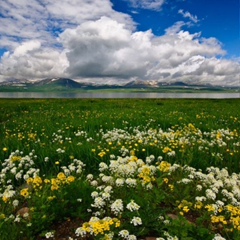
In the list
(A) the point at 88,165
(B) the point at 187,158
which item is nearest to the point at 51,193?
(A) the point at 88,165

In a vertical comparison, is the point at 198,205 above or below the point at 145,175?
below

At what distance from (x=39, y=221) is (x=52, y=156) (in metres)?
3.54

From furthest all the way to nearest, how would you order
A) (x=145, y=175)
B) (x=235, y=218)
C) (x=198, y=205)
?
(x=145, y=175)
(x=198, y=205)
(x=235, y=218)

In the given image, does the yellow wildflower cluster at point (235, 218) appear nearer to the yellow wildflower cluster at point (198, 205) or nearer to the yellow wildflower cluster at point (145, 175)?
the yellow wildflower cluster at point (198, 205)

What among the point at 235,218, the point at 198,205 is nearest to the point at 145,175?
the point at 198,205

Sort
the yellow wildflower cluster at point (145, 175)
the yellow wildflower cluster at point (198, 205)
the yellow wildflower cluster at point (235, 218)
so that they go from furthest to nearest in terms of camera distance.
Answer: the yellow wildflower cluster at point (145, 175), the yellow wildflower cluster at point (198, 205), the yellow wildflower cluster at point (235, 218)

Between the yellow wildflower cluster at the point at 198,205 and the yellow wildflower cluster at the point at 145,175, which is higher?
the yellow wildflower cluster at the point at 145,175

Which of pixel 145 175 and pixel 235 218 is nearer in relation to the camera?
pixel 235 218

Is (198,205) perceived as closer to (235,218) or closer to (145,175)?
(235,218)

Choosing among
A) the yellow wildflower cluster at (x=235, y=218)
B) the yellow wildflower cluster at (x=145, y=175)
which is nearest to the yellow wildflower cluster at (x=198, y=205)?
the yellow wildflower cluster at (x=235, y=218)

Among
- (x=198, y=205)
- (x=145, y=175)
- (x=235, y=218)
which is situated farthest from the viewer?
(x=145, y=175)

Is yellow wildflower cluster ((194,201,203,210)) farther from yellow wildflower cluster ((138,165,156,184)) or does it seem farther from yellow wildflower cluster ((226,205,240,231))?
yellow wildflower cluster ((138,165,156,184))

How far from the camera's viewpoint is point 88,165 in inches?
282

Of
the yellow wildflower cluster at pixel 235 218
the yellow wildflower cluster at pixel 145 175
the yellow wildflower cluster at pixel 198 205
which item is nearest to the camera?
the yellow wildflower cluster at pixel 235 218
